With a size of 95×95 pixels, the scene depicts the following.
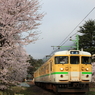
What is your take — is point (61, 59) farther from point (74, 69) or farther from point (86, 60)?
point (86, 60)

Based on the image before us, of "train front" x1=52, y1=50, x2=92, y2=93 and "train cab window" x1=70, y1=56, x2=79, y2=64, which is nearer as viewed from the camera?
"train front" x1=52, y1=50, x2=92, y2=93

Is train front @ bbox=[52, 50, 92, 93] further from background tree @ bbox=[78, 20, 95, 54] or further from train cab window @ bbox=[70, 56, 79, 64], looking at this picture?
background tree @ bbox=[78, 20, 95, 54]

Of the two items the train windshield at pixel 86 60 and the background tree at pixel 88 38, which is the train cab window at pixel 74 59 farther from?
the background tree at pixel 88 38

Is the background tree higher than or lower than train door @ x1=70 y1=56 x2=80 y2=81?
higher

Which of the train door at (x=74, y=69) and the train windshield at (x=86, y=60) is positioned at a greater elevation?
the train windshield at (x=86, y=60)

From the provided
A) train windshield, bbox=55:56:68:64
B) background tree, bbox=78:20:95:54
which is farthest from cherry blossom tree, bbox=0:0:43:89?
background tree, bbox=78:20:95:54

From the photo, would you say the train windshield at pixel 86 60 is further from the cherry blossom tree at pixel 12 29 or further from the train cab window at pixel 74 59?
the cherry blossom tree at pixel 12 29

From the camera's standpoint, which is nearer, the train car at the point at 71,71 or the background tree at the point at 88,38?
the train car at the point at 71,71

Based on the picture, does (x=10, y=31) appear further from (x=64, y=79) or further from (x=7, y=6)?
(x=64, y=79)

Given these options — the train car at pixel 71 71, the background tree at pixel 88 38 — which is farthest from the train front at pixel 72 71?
the background tree at pixel 88 38

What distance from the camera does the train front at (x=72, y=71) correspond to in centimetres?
1164

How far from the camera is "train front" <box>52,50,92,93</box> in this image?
11.6 metres

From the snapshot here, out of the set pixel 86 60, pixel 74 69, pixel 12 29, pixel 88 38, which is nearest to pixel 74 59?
pixel 74 69

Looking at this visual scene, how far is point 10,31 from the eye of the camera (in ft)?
33.4
